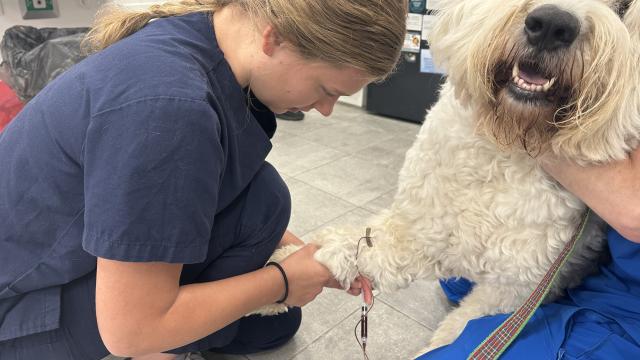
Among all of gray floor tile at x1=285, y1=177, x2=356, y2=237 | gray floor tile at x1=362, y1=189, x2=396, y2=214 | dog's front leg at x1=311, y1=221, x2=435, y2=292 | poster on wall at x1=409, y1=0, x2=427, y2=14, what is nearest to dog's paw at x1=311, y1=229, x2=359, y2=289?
dog's front leg at x1=311, y1=221, x2=435, y2=292

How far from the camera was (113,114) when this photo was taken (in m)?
0.74

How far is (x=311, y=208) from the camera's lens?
224 centimetres

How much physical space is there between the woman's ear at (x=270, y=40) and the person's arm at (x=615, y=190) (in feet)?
1.84

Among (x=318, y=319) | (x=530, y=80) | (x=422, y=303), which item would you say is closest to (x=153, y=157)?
(x=530, y=80)

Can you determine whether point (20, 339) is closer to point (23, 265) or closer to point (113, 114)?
point (23, 265)

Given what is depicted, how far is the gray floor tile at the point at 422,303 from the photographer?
5.33ft

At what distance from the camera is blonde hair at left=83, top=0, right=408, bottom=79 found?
84cm

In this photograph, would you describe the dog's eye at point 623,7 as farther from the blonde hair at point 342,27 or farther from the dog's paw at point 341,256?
the dog's paw at point 341,256

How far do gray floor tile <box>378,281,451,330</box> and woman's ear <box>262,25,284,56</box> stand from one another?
1057 millimetres

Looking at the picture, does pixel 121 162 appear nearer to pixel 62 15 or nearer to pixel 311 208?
pixel 311 208

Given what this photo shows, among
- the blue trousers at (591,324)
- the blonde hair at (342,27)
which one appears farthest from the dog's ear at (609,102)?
the blonde hair at (342,27)

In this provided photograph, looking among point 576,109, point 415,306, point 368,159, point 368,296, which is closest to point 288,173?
point 368,159

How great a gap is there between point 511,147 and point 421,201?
228 millimetres

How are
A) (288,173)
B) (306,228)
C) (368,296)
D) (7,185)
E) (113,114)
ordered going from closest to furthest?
(113,114) < (7,185) < (368,296) < (306,228) < (288,173)
